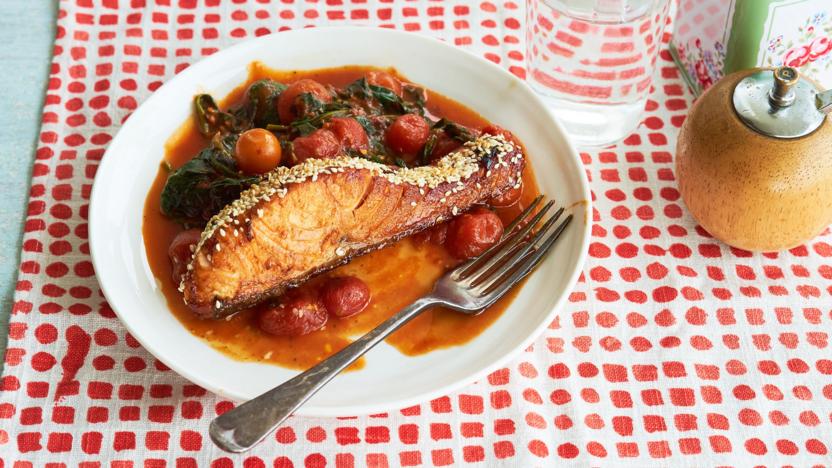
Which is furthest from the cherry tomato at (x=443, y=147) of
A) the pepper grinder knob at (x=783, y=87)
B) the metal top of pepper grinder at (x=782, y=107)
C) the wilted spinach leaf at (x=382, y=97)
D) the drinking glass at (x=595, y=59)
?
the pepper grinder knob at (x=783, y=87)

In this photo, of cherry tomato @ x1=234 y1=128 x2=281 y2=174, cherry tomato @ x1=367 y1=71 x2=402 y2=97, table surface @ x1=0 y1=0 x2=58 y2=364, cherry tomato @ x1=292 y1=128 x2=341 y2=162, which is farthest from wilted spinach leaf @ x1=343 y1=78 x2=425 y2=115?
table surface @ x1=0 y1=0 x2=58 y2=364

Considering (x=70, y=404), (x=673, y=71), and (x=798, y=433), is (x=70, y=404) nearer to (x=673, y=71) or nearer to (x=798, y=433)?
(x=798, y=433)

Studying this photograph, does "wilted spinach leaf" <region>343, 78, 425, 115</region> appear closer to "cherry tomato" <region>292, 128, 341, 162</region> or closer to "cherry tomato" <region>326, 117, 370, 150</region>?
"cherry tomato" <region>326, 117, 370, 150</region>

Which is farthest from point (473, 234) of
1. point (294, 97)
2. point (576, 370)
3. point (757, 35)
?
point (757, 35)

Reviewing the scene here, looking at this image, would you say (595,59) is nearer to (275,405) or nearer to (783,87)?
(783,87)

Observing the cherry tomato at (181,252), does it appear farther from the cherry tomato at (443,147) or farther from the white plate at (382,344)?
the cherry tomato at (443,147)

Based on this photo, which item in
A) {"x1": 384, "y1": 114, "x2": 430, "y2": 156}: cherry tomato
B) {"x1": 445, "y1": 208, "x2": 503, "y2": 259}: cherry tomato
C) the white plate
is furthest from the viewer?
{"x1": 384, "y1": 114, "x2": 430, "y2": 156}: cherry tomato

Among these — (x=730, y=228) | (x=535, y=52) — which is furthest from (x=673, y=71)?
(x=730, y=228)

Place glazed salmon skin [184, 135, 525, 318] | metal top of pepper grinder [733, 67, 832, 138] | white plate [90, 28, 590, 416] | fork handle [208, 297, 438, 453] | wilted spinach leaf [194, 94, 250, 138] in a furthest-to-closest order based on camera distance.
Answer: wilted spinach leaf [194, 94, 250, 138], metal top of pepper grinder [733, 67, 832, 138], glazed salmon skin [184, 135, 525, 318], white plate [90, 28, 590, 416], fork handle [208, 297, 438, 453]
